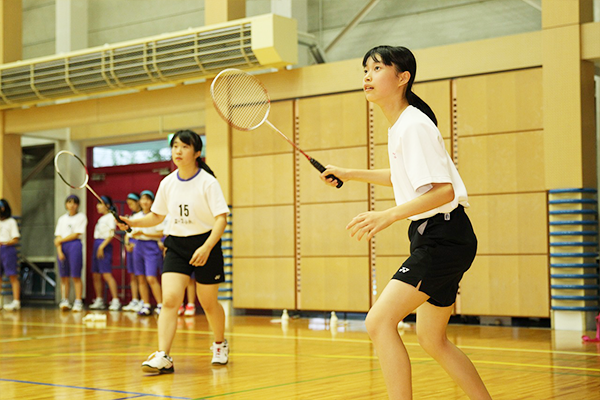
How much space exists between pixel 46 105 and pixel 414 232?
457 inches

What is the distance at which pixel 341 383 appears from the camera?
4.97 m

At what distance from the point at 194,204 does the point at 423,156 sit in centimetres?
313

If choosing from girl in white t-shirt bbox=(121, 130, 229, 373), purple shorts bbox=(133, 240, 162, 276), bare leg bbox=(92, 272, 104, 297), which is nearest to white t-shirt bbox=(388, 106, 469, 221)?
girl in white t-shirt bbox=(121, 130, 229, 373)

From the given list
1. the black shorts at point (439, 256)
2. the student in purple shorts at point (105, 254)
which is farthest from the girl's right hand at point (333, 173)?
the student in purple shorts at point (105, 254)

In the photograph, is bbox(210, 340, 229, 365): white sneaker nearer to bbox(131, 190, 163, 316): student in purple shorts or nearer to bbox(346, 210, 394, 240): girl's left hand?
bbox(346, 210, 394, 240): girl's left hand

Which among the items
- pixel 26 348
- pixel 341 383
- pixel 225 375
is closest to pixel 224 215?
pixel 225 375

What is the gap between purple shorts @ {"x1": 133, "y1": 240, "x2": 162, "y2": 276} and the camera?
460 inches

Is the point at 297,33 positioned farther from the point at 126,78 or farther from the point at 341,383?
the point at 341,383

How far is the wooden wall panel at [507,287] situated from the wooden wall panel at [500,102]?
1617 mm

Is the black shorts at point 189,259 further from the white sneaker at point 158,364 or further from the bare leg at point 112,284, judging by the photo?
the bare leg at point 112,284

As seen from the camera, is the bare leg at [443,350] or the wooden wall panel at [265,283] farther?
the wooden wall panel at [265,283]

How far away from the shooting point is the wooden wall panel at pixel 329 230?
10508 mm

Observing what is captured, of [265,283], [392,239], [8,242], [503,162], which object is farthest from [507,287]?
[8,242]

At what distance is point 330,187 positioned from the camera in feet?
35.0
